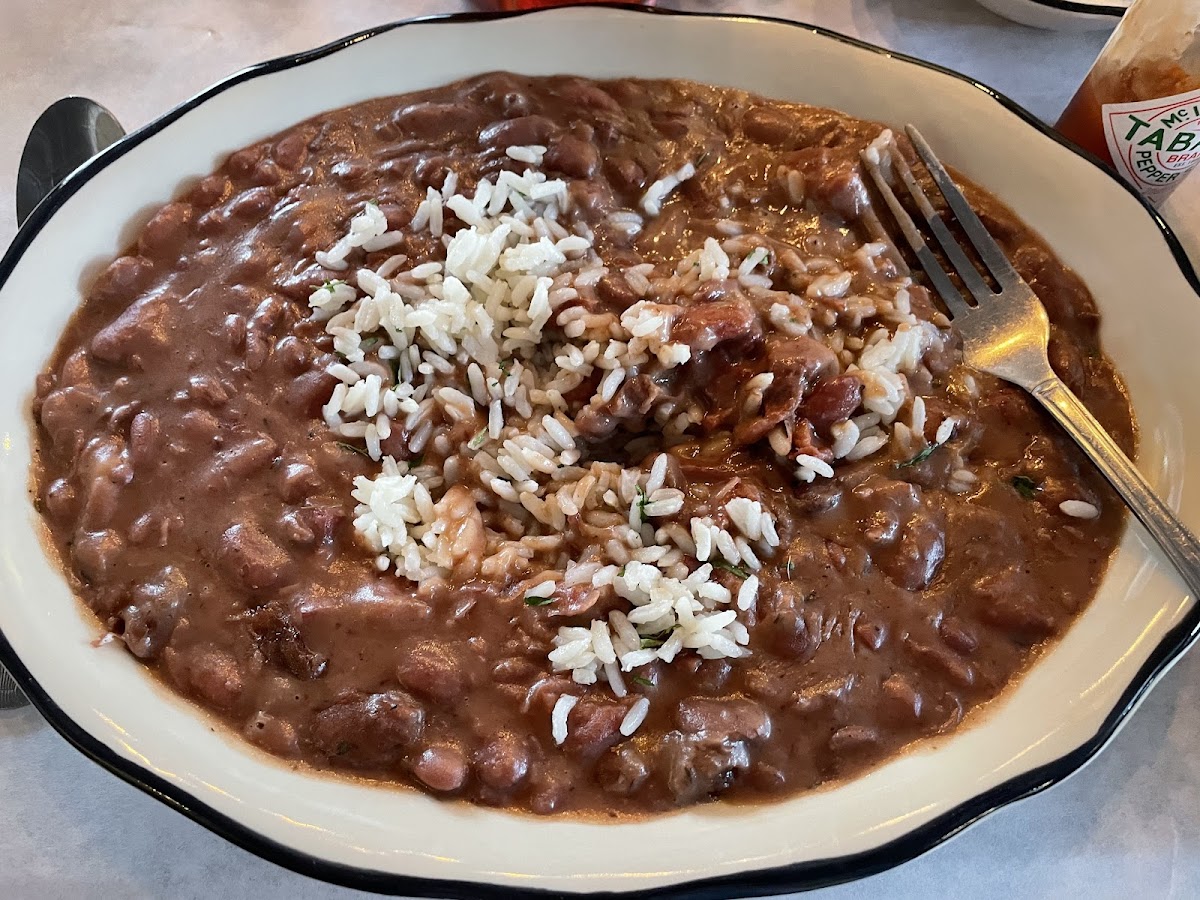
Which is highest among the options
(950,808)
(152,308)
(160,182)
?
(160,182)

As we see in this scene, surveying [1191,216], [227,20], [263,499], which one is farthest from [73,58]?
[1191,216]

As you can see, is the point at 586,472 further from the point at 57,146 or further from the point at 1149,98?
the point at 57,146

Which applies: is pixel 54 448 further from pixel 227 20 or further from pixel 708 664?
pixel 227 20

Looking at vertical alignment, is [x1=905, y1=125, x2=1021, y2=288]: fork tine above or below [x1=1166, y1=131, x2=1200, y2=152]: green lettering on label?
below

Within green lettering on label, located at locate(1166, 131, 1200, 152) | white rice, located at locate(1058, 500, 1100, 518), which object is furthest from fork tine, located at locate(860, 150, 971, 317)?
green lettering on label, located at locate(1166, 131, 1200, 152)

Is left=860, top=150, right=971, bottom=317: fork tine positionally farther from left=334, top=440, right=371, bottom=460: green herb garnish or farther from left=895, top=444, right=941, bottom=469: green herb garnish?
left=334, top=440, right=371, bottom=460: green herb garnish
